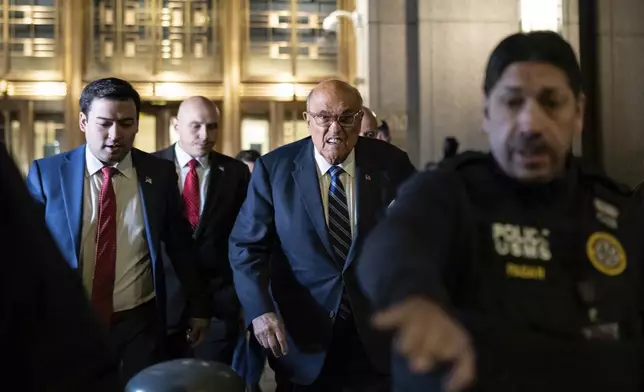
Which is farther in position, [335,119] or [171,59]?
[171,59]

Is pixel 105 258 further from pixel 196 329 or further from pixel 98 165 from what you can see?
pixel 196 329

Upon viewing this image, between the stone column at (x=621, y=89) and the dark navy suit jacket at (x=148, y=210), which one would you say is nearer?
the dark navy suit jacket at (x=148, y=210)

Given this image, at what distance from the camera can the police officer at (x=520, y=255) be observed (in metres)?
1.52

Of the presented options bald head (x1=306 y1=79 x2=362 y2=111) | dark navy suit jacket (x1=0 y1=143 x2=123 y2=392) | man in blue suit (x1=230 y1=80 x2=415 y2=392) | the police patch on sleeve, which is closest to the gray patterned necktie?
man in blue suit (x1=230 y1=80 x2=415 y2=392)

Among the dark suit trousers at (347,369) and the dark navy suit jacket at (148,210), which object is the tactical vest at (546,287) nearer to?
the dark suit trousers at (347,369)

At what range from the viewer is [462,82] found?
806 centimetres

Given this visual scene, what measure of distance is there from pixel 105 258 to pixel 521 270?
7.95 feet

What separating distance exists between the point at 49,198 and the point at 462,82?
17.0ft

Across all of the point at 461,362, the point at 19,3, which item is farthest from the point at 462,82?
the point at 461,362

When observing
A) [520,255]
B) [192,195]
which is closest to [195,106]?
[192,195]

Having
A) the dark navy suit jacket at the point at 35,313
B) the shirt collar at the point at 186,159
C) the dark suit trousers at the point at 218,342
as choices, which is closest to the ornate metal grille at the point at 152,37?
the shirt collar at the point at 186,159

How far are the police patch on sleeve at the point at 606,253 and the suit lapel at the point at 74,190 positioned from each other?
8.09 ft

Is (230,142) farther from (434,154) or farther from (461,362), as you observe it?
(461,362)

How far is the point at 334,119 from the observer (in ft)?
12.6
